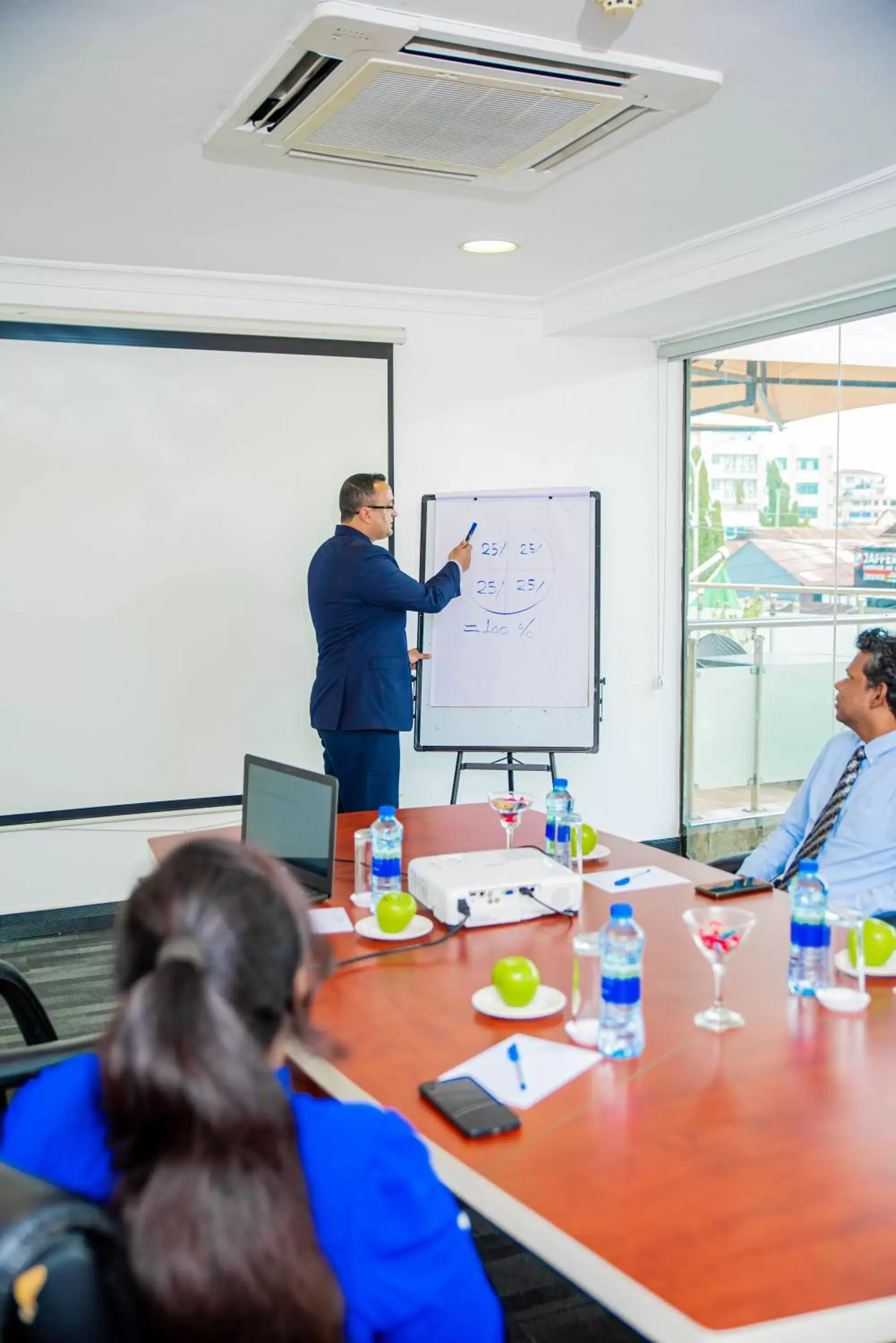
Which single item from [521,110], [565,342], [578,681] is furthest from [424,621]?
[521,110]

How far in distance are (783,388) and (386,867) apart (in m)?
3.30

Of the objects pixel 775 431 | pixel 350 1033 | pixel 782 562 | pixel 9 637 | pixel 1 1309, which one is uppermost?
pixel 775 431

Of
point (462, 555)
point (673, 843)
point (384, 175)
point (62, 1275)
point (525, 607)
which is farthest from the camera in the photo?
point (673, 843)

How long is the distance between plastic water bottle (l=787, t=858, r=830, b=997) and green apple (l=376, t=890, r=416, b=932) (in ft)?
2.39

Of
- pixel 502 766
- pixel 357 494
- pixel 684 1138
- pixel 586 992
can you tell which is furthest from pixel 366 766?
pixel 684 1138

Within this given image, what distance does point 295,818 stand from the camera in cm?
250

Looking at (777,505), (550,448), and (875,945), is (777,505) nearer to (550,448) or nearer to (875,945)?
(550,448)

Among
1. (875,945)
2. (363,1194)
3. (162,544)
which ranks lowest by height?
(875,945)

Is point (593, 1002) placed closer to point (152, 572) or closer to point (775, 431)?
point (152, 572)

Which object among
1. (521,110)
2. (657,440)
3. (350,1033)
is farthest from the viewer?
(657,440)

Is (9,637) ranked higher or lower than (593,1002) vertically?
higher

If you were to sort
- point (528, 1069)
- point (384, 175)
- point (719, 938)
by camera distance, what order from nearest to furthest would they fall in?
point (528, 1069) → point (719, 938) → point (384, 175)

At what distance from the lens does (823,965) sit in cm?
192

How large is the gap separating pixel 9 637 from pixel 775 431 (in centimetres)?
332
